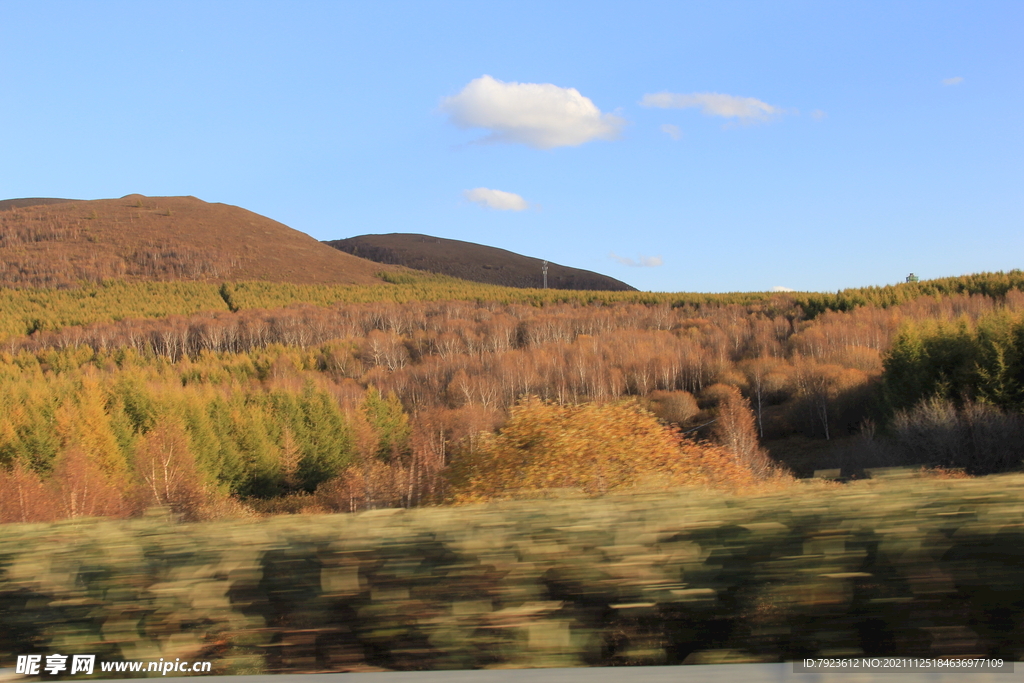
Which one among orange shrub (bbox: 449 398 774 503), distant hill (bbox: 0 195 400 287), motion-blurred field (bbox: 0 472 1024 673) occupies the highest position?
distant hill (bbox: 0 195 400 287)

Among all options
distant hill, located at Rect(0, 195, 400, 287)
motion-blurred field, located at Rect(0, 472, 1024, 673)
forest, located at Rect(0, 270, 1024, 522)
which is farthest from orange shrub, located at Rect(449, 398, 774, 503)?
distant hill, located at Rect(0, 195, 400, 287)

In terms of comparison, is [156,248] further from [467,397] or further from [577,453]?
[577,453]

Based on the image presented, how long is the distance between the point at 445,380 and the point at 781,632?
75.7 m

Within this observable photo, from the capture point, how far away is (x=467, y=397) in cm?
6931

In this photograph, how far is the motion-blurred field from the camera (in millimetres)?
4160

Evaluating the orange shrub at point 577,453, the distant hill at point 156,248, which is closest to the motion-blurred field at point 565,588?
Answer: the orange shrub at point 577,453

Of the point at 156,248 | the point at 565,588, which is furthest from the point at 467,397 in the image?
the point at 156,248

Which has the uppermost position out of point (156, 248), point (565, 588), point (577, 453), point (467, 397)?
point (156, 248)

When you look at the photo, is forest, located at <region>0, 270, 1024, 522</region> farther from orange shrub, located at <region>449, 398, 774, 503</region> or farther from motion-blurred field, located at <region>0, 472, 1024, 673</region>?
motion-blurred field, located at <region>0, 472, 1024, 673</region>

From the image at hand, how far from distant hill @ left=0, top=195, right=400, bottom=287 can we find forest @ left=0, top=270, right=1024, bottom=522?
921 cm

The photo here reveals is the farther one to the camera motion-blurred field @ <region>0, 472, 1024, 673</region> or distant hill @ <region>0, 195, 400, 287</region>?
distant hill @ <region>0, 195, 400, 287</region>

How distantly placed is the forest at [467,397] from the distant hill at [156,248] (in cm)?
921

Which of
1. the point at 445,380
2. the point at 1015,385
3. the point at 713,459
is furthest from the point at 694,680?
the point at 445,380

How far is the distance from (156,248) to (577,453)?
14251 cm
